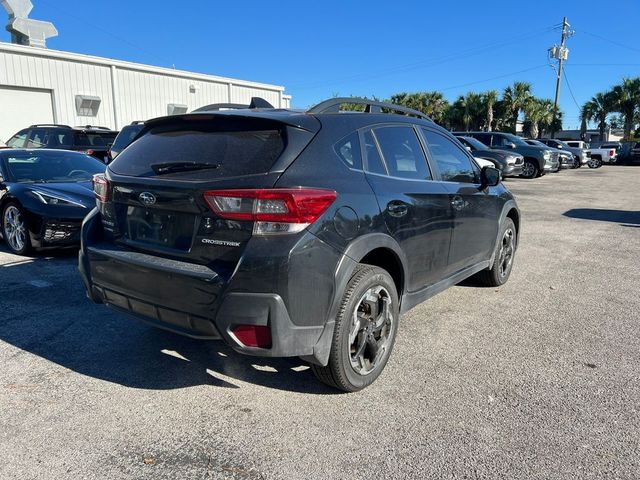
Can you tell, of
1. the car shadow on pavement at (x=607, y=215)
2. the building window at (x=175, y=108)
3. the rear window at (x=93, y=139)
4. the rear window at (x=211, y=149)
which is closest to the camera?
the rear window at (x=211, y=149)

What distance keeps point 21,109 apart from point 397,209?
63.4ft

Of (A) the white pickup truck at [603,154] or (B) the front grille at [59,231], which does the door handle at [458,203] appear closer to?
(B) the front grille at [59,231]

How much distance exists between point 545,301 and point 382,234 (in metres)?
2.74

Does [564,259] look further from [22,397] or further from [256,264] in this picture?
[22,397]

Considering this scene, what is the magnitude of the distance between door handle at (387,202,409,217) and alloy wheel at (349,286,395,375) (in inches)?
19.7

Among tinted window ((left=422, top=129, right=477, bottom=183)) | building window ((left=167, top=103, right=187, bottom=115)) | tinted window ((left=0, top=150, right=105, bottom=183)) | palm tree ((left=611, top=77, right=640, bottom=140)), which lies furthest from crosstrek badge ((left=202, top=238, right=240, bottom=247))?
palm tree ((left=611, top=77, right=640, bottom=140))

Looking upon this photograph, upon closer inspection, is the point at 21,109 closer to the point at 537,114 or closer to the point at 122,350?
the point at 122,350

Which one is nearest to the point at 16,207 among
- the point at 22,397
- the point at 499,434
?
the point at 22,397

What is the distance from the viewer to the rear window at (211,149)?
2.79m

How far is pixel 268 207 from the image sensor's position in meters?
2.61

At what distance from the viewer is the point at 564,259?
22.5ft

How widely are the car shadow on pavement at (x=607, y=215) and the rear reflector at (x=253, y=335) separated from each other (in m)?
9.28

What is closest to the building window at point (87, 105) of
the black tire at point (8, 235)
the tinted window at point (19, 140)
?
the tinted window at point (19, 140)

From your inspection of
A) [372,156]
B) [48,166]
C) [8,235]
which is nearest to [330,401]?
[372,156]
